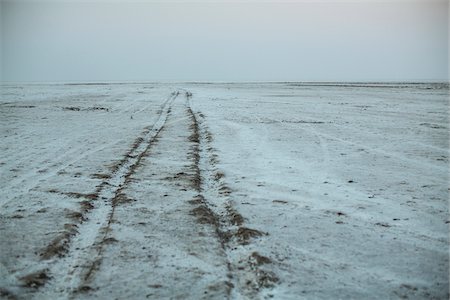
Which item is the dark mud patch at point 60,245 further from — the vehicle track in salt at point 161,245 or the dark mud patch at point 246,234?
the dark mud patch at point 246,234

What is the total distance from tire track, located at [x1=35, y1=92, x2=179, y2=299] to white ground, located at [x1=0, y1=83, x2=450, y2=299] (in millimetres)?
11

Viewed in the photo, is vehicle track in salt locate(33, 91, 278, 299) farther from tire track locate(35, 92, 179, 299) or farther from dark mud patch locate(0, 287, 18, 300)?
dark mud patch locate(0, 287, 18, 300)

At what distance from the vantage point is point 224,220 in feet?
10.3

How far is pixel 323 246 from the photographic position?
2.69m

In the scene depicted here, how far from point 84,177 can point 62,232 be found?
1.67 meters

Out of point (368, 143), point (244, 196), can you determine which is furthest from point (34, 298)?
point (368, 143)

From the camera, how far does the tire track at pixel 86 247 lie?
2164 mm

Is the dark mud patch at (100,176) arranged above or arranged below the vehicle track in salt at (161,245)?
above

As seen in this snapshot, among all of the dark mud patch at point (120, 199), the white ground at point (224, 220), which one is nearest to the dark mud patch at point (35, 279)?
the white ground at point (224, 220)

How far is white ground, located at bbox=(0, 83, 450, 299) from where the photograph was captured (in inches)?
87.0

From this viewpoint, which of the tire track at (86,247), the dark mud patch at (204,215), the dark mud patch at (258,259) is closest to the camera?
the tire track at (86,247)

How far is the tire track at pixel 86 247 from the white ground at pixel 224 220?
0.04 feet

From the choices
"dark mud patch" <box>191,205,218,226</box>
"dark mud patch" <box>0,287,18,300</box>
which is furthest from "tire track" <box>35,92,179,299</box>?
"dark mud patch" <box>191,205,218,226</box>

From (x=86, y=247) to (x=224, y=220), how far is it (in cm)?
115
